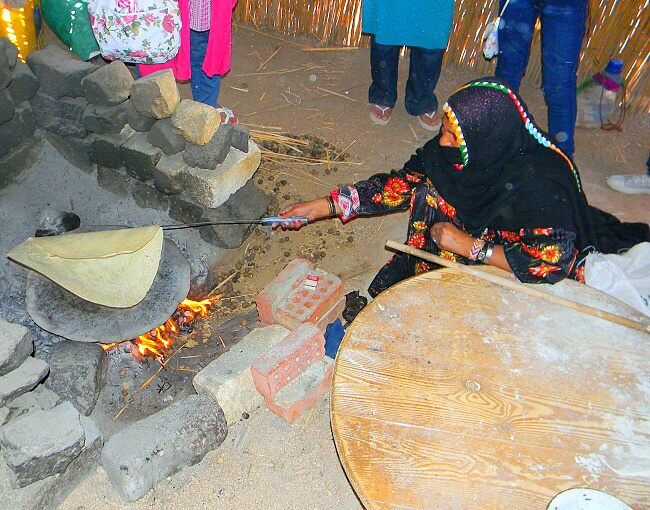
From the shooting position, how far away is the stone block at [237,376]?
9.09 ft

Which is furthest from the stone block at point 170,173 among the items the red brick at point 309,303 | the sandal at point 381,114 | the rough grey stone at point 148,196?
the sandal at point 381,114

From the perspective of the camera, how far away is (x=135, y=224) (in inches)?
143

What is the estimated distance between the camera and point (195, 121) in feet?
10.4

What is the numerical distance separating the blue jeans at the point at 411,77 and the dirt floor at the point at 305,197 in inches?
6.8

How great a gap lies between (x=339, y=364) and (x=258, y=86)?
3888mm

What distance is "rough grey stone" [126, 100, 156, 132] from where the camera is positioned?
3.34 meters

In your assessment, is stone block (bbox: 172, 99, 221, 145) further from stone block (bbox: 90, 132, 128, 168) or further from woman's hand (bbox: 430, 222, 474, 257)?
woman's hand (bbox: 430, 222, 474, 257)

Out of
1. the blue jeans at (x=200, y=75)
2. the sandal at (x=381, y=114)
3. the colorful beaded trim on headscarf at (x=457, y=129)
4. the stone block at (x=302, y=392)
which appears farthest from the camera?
the sandal at (x=381, y=114)

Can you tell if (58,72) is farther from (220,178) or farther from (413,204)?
(413,204)

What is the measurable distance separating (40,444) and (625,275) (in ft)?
8.53

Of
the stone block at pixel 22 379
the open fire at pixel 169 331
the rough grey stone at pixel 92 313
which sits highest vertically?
the stone block at pixel 22 379

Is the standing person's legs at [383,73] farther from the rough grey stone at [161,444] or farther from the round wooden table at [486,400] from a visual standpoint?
the rough grey stone at [161,444]

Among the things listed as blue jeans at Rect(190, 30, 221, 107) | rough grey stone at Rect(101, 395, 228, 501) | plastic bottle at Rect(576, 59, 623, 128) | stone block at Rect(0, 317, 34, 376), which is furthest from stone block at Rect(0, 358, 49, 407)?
plastic bottle at Rect(576, 59, 623, 128)

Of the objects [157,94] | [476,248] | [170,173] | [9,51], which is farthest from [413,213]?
[9,51]
